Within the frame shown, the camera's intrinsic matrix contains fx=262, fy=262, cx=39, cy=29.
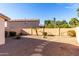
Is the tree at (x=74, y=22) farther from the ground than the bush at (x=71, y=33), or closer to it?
farther from the ground

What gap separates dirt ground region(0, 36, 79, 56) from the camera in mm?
13312

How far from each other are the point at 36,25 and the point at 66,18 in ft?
6.93

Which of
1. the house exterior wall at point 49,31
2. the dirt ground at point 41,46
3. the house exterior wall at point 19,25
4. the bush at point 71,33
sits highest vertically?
the house exterior wall at point 19,25

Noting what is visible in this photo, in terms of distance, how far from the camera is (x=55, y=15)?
14328mm

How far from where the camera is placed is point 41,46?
48.0 feet

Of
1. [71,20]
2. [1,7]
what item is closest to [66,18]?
[71,20]

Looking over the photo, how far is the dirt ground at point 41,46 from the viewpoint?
1331 cm

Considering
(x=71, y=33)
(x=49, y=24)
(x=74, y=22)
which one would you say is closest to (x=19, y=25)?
(x=49, y=24)

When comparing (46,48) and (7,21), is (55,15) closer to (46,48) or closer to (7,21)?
(46,48)

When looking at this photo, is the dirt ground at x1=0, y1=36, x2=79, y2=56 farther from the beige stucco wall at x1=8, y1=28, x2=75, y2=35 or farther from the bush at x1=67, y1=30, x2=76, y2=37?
the beige stucco wall at x1=8, y1=28, x2=75, y2=35

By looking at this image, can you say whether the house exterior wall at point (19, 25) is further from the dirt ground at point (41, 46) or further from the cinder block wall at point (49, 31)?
the dirt ground at point (41, 46)

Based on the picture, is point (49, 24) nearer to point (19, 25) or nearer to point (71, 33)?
point (71, 33)

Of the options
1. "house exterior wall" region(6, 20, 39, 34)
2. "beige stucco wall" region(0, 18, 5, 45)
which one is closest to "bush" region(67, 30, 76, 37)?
"house exterior wall" region(6, 20, 39, 34)

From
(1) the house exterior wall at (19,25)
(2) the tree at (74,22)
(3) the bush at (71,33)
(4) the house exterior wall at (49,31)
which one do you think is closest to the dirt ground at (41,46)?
(3) the bush at (71,33)
